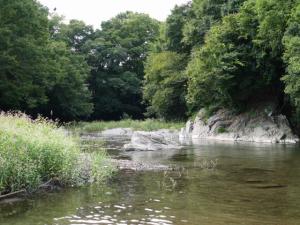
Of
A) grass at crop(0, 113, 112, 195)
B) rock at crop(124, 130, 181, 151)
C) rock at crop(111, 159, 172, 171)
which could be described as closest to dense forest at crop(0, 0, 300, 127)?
rock at crop(124, 130, 181, 151)

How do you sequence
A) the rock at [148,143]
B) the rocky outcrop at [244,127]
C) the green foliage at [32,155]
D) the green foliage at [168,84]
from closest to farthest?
the green foliage at [32,155]
the rock at [148,143]
the rocky outcrop at [244,127]
the green foliage at [168,84]

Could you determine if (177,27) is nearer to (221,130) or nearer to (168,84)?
(168,84)

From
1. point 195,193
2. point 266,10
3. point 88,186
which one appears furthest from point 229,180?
point 266,10

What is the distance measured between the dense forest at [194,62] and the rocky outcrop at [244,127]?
1462 mm

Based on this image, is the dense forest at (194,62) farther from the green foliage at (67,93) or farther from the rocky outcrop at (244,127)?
the rocky outcrop at (244,127)

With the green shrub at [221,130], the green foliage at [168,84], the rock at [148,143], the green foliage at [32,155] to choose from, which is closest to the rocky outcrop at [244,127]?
the green shrub at [221,130]

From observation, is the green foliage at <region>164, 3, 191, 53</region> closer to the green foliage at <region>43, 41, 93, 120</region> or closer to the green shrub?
the green foliage at <region>43, 41, 93, 120</region>

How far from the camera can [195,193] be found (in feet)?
47.3

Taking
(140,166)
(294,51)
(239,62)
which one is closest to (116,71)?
(239,62)

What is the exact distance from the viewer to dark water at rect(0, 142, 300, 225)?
1114 centimetres

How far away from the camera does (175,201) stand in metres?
13.1

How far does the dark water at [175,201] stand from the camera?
439 inches

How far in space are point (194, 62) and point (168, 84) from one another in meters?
12.2

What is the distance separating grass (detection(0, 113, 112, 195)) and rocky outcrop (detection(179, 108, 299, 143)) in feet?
91.7
